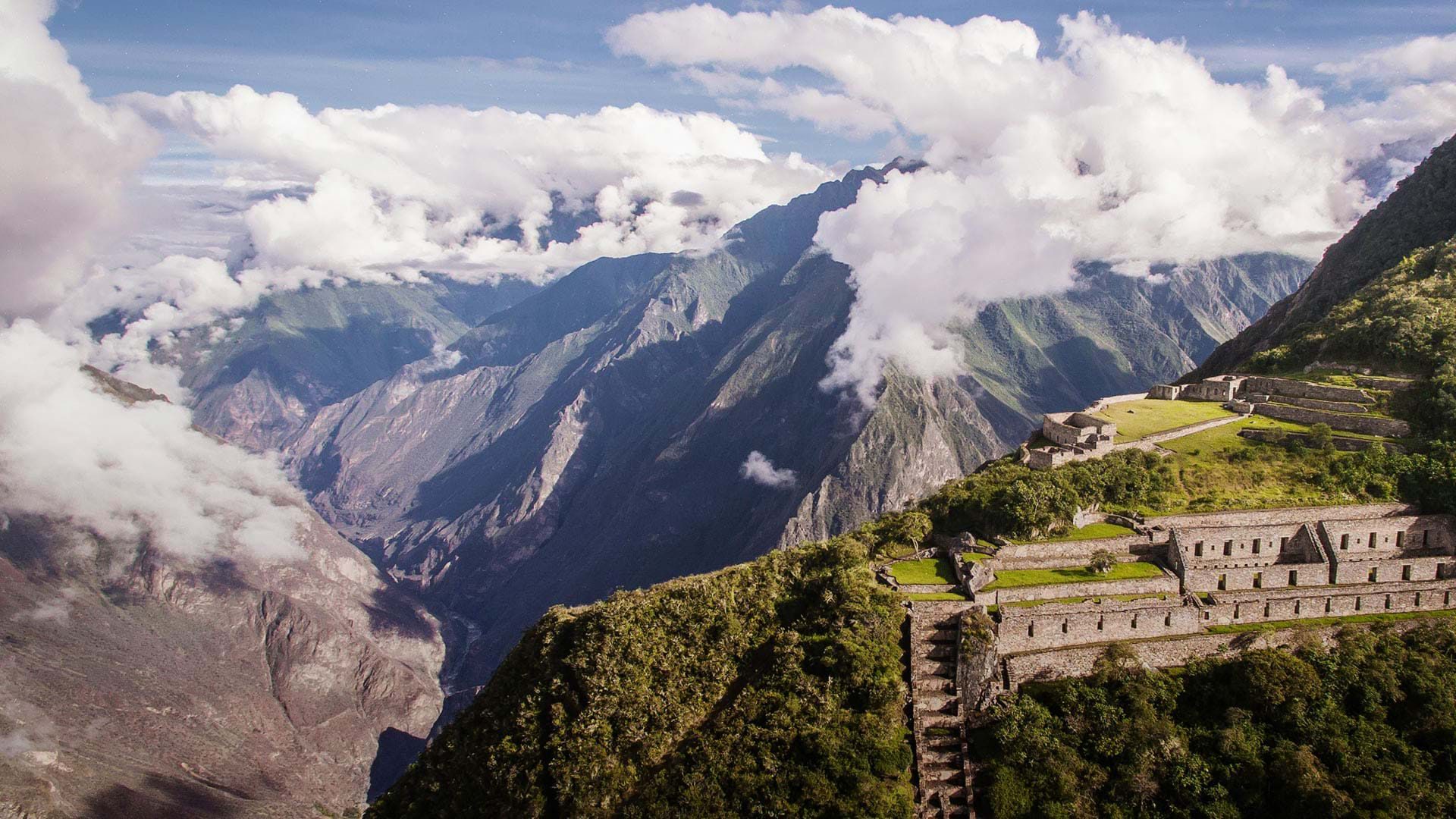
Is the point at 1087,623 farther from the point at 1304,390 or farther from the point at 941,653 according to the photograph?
the point at 1304,390

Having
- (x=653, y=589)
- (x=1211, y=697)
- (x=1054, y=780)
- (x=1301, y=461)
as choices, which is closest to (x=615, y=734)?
(x=653, y=589)

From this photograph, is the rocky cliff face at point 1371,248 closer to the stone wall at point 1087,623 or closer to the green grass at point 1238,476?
the green grass at point 1238,476

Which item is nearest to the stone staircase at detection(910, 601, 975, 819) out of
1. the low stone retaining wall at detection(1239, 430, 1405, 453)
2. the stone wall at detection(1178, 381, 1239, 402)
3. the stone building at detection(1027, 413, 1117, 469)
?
the stone building at detection(1027, 413, 1117, 469)

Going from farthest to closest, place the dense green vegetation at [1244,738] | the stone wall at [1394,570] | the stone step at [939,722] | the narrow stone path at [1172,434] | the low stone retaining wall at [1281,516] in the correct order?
the narrow stone path at [1172,434]
the low stone retaining wall at [1281,516]
the stone wall at [1394,570]
the stone step at [939,722]
the dense green vegetation at [1244,738]

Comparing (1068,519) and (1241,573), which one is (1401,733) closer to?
(1241,573)

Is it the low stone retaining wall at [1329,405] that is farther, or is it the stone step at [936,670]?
the low stone retaining wall at [1329,405]

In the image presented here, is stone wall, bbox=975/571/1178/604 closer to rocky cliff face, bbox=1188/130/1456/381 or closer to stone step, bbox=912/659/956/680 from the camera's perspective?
stone step, bbox=912/659/956/680

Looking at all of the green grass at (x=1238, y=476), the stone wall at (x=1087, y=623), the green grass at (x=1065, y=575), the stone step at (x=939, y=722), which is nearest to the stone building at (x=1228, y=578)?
the stone wall at (x=1087, y=623)
